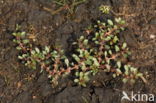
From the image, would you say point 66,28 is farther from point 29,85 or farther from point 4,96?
point 4,96

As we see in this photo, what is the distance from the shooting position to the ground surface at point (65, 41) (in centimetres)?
284

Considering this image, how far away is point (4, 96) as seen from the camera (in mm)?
2918

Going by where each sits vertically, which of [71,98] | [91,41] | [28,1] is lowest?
[71,98]

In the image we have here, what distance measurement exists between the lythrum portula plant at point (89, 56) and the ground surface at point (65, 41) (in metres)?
0.08

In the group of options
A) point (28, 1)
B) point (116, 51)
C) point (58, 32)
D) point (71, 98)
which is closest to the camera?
point (71, 98)

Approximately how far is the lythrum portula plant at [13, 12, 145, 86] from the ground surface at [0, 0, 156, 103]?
8 centimetres

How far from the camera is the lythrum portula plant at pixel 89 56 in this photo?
9.45 feet

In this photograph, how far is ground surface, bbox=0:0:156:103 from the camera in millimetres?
2836

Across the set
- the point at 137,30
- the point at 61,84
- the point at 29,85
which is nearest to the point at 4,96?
the point at 29,85

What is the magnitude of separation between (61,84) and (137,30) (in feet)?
3.32

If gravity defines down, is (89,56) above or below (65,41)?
below

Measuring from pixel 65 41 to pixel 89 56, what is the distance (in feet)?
1.20

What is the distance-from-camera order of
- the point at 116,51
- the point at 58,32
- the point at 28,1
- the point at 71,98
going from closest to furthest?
1. the point at 71,98
2. the point at 116,51
3. the point at 58,32
4. the point at 28,1

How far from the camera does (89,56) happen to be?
9.64 feet
